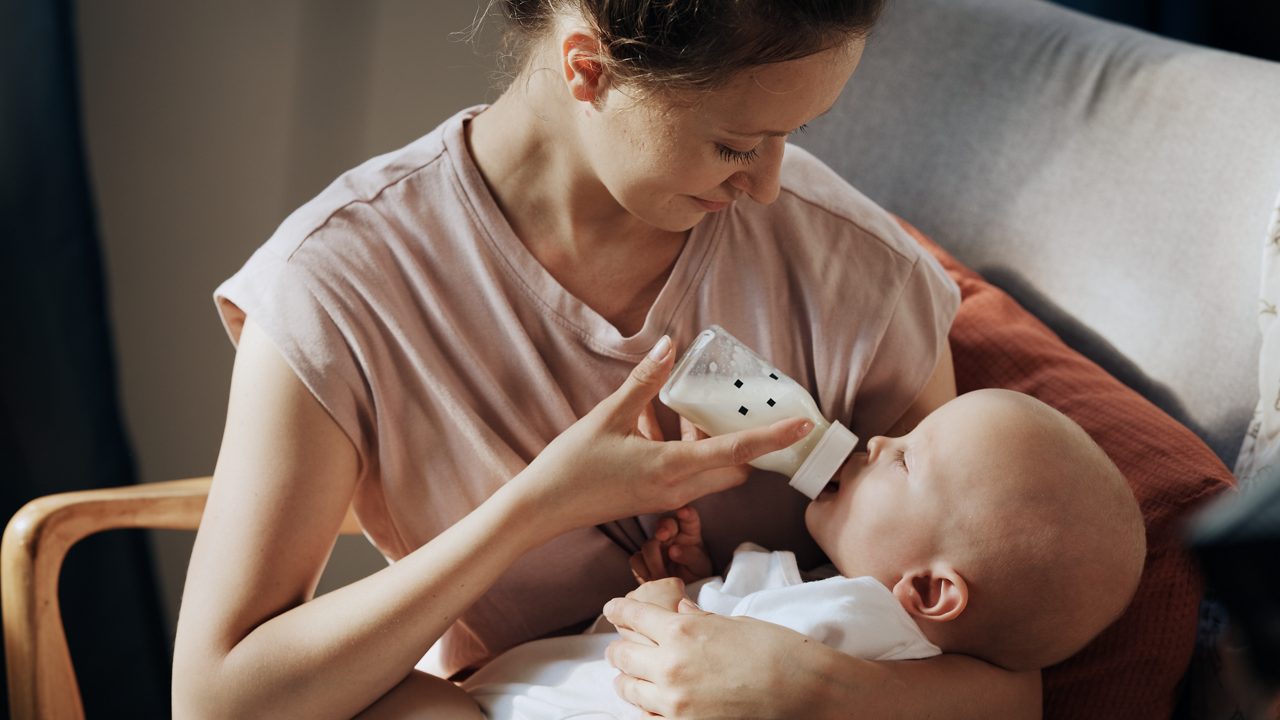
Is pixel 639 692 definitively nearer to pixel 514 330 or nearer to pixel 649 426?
pixel 649 426

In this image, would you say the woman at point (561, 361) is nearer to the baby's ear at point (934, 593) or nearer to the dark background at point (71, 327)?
the baby's ear at point (934, 593)

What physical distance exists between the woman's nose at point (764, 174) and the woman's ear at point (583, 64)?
0.51 ft

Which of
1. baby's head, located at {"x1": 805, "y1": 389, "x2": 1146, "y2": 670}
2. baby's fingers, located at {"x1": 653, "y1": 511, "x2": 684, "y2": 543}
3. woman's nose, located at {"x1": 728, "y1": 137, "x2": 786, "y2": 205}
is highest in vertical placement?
woman's nose, located at {"x1": 728, "y1": 137, "x2": 786, "y2": 205}

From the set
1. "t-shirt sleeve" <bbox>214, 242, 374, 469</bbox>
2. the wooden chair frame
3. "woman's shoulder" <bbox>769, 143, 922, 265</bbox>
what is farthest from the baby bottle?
the wooden chair frame

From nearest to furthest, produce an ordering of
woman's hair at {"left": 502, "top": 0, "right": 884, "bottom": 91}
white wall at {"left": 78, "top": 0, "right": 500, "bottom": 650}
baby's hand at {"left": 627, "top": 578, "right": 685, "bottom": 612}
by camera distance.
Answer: woman's hair at {"left": 502, "top": 0, "right": 884, "bottom": 91} → baby's hand at {"left": 627, "top": 578, "right": 685, "bottom": 612} → white wall at {"left": 78, "top": 0, "right": 500, "bottom": 650}

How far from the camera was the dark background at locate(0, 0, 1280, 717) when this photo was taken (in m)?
1.83

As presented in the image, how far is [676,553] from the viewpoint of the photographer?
1.29 m

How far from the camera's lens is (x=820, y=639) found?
1.12m

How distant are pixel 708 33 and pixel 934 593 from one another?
60 centimetres

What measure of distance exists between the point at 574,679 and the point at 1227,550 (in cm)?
74

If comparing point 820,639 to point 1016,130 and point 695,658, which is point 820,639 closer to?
point 695,658

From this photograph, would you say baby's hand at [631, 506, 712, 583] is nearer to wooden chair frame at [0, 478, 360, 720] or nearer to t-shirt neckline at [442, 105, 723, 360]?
t-shirt neckline at [442, 105, 723, 360]

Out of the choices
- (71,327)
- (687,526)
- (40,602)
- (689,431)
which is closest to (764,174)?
(689,431)

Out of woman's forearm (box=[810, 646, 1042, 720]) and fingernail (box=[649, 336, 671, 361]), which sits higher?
fingernail (box=[649, 336, 671, 361])
